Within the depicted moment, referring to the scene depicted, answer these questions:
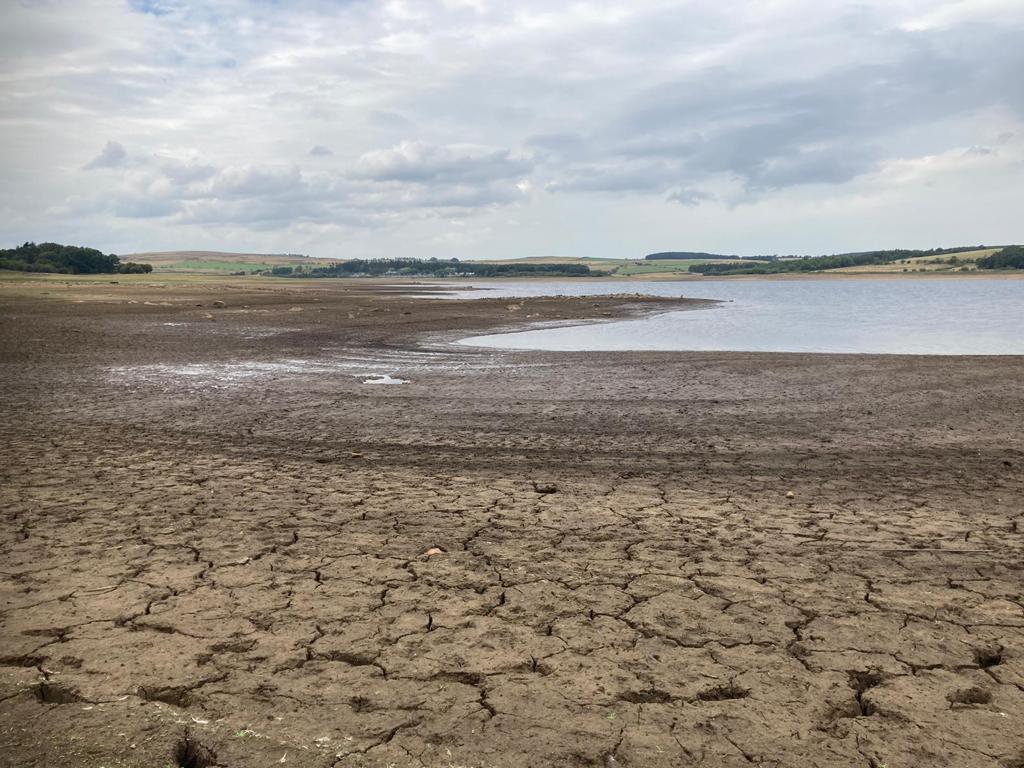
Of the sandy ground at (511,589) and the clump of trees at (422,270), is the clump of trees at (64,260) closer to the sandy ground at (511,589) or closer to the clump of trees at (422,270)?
the clump of trees at (422,270)

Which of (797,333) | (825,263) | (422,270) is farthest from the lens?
(422,270)

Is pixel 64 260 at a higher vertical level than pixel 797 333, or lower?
higher

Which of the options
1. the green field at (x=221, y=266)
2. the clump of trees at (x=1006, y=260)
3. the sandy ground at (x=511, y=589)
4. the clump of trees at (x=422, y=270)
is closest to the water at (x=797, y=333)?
the sandy ground at (x=511, y=589)

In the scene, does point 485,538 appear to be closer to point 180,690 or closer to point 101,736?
point 180,690

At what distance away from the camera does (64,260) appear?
289ft

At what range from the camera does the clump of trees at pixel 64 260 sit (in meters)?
84.9

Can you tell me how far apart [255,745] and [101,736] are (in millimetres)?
748

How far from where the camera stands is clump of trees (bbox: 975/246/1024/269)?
375ft

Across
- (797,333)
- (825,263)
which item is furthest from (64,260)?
(825,263)

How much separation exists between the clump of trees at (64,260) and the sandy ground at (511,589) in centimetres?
8699

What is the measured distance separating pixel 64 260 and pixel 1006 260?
135 metres

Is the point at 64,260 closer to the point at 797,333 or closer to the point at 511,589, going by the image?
the point at 797,333

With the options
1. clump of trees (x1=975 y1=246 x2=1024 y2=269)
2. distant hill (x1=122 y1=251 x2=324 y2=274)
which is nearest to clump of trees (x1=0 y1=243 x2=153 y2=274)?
distant hill (x1=122 y1=251 x2=324 y2=274)

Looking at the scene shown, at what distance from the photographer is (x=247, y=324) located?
30.5 meters
